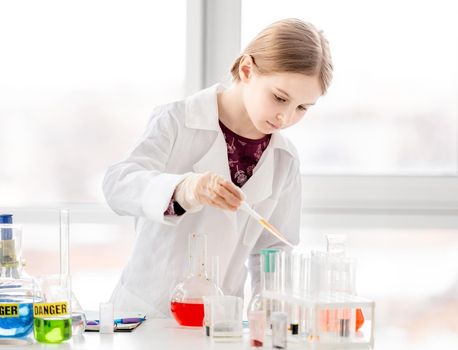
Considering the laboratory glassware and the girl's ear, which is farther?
the girl's ear

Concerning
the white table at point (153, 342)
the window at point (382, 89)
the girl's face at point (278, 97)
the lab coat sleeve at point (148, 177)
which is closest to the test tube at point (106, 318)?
the white table at point (153, 342)

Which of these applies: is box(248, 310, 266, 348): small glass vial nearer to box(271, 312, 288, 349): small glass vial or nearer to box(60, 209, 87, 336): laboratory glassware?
box(271, 312, 288, 349): small glass vial

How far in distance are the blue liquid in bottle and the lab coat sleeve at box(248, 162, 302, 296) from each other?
2.41 feet

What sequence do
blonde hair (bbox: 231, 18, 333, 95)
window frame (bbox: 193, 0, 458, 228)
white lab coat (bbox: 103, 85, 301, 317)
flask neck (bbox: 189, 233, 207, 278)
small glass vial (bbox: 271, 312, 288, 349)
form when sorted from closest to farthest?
small glass vial (bbox: 271, 312, 288, 349) < flask neck (bbox: 189, 233, 207, 278) < blonde hair (bbox: 231, 18, 333, 95) < white lab coat (bbox: 103, 85, 301, 317) < window frame (bbox: 193, 0, 458, 228)

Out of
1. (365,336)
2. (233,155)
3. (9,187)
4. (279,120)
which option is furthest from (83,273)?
(365,336)

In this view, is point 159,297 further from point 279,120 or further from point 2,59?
point 2,59

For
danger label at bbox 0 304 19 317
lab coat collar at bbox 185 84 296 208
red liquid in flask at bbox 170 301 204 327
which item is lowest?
red liquid in flask at bbox 170 301 204 327

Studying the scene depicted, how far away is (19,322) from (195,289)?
37 centimetres

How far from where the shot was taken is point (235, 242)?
2.12m

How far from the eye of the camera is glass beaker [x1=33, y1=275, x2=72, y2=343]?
157 centimetres

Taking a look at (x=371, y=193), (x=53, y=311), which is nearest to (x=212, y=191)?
(x=53, y=311)

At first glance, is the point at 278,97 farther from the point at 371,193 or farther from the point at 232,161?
the point at 371,193

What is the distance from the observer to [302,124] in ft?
9.14

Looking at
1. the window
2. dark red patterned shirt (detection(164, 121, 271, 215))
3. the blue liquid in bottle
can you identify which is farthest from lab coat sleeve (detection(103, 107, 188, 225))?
the window
